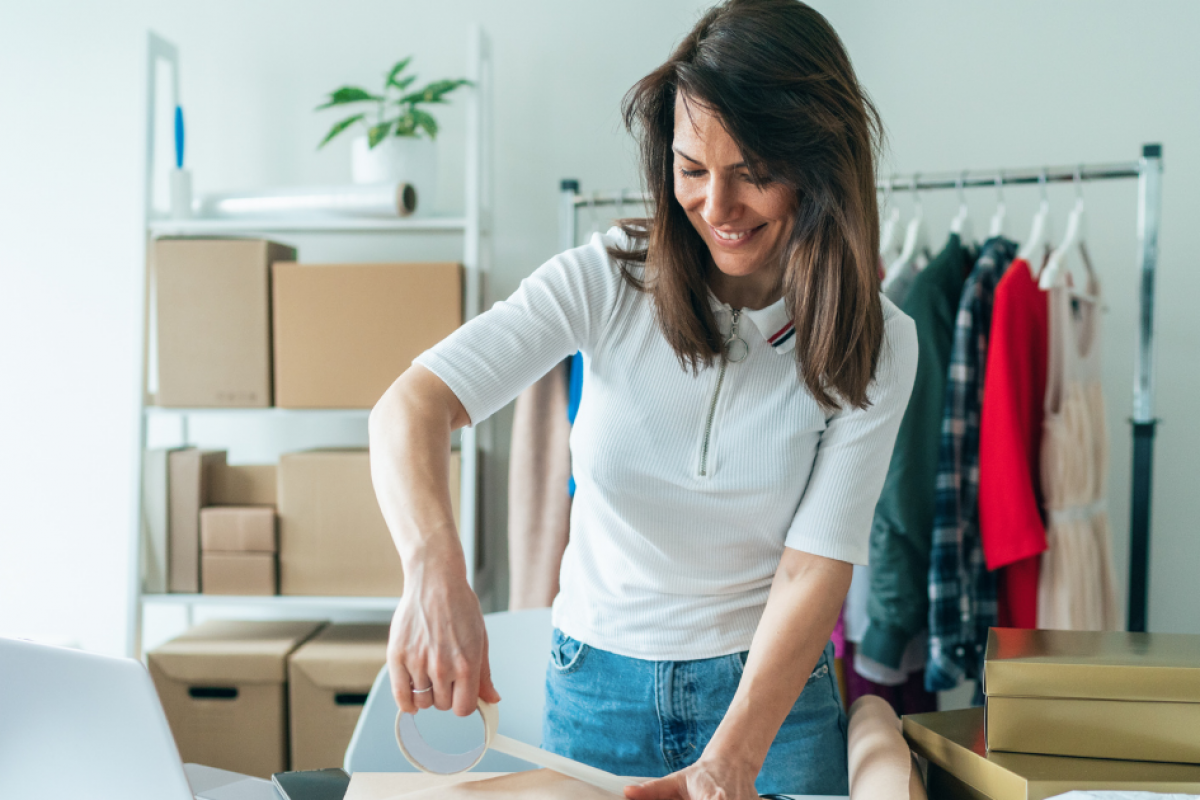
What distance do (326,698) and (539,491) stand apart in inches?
Result: 24.5

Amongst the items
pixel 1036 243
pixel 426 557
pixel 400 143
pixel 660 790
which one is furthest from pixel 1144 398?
pixel 400 143

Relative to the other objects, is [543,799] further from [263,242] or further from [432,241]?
[432,241]

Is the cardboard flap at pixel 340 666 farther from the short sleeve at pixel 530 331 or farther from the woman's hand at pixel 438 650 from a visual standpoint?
the woman's hand at pixel 438 650

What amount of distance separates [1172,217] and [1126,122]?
0.77 ft

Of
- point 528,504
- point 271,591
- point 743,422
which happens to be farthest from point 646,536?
point 271,591

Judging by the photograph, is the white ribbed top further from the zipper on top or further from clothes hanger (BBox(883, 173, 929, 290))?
clothes hanger (BBox(883, 173, 929, 290))

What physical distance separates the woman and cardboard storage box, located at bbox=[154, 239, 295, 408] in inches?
45.8

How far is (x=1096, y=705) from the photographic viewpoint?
0.62 m

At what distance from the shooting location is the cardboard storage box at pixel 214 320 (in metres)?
1.88

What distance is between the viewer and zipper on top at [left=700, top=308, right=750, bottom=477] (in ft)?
2.91

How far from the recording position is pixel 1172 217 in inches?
77.8

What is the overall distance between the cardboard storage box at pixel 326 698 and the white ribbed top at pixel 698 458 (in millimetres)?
1074

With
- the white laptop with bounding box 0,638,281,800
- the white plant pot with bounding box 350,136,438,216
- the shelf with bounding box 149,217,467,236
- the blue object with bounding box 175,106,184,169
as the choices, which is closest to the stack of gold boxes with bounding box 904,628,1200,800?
the white laptop with bounding box 0,638,281,800

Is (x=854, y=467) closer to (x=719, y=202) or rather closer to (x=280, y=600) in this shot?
(x=719, y=202)
